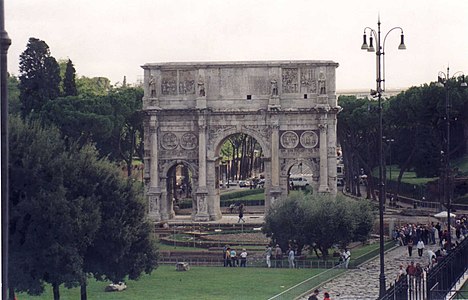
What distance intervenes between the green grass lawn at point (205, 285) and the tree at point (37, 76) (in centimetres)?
1540

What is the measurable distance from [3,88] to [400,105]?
160 feet

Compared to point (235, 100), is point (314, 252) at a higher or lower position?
lower

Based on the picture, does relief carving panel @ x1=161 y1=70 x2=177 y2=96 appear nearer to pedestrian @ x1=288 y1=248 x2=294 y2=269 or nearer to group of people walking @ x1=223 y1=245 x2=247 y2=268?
group of people walking @ x1=223 y1=245 x2=247 y2=268

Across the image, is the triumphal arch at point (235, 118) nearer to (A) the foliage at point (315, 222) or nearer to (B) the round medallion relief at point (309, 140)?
(B) the round medallion relief at point (309, 140)

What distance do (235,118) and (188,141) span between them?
301 centimetres

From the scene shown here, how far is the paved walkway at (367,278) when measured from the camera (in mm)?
29156

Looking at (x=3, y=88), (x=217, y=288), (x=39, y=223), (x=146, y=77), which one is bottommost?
(x=217, y=288)

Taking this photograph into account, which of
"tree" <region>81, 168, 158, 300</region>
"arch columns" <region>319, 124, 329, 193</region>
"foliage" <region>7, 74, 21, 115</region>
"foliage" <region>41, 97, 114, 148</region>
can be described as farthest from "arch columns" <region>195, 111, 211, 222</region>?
"tree" <region>81, 168, 158, 300</region>

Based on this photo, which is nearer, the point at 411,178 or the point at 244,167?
the point at 411,178

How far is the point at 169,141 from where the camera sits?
189 ft

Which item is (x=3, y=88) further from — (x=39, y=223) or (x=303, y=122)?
(x=303, y=122)

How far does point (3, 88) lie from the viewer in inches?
493

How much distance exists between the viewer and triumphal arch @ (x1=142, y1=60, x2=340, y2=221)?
56.2 meters

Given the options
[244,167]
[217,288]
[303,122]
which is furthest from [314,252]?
[244,167]
